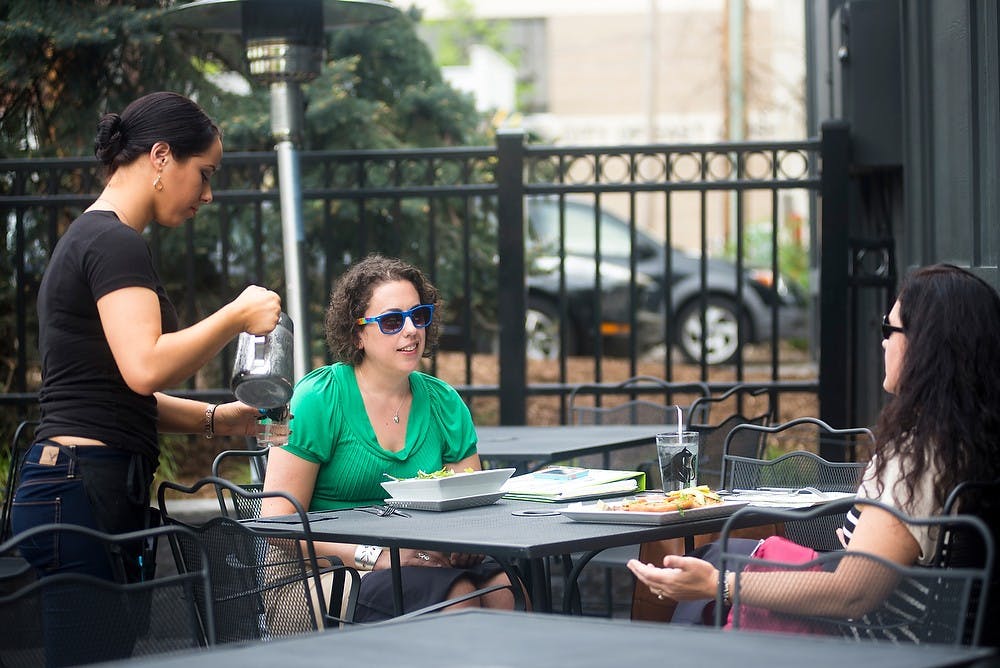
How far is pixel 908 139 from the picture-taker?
6.52 meters

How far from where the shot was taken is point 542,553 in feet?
10.4

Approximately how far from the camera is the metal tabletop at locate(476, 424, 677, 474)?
17.0ft

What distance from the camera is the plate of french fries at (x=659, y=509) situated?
3.45 m

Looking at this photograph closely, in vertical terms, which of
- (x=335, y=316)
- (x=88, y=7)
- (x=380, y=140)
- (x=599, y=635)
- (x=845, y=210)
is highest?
(x=88, y=7)

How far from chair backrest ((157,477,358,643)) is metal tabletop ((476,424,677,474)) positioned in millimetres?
1843

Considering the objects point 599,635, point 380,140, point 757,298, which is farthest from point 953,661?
point 757,298

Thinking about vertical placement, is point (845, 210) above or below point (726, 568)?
above

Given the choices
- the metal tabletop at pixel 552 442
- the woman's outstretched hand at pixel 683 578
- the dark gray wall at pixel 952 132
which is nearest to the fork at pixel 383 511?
the woman's outstretched hand at pixel 683 578

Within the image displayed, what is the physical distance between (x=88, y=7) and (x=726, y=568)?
22.0ft

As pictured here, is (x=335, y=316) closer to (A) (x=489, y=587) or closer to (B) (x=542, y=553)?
(A) (x=489, y=587)

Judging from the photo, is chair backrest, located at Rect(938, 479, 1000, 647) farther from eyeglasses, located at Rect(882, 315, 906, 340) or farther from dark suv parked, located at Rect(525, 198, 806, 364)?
dark suv parked, located at Rect(525, 198, 806, 364)

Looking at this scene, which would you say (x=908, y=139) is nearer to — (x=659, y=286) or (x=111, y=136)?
(x=111, y=136)

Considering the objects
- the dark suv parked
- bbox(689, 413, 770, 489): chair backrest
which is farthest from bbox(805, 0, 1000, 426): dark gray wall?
the dark suv parked

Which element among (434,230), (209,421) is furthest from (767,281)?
(209,421)
